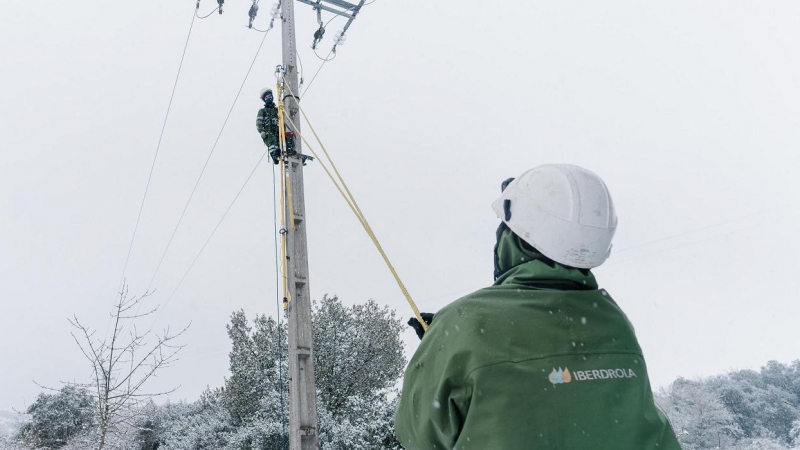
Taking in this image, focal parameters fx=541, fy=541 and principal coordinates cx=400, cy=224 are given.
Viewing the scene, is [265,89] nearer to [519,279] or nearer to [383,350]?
[519,279]

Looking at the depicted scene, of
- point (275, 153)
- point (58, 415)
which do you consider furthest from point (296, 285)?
point (58, 415)

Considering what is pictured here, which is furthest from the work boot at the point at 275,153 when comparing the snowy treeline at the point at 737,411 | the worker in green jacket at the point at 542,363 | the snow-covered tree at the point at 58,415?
the snowy treeline at the point at 737,411

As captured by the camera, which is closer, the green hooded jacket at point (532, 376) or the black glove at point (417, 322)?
the green hooded jacket at point (532, 376)

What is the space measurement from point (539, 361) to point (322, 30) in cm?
905

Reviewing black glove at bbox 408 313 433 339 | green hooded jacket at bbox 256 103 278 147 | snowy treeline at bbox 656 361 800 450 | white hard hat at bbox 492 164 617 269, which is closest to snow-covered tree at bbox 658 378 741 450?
snowy treeline at bbox 656 361 800 450

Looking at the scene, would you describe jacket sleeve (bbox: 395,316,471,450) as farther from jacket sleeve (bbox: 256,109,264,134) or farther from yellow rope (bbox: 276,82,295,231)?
jacket sleeve (bbox: 256,109,264,134)

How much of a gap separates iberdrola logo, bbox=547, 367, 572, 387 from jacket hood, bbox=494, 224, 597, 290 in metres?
0.23

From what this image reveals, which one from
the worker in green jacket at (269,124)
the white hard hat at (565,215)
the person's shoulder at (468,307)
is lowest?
the person's shoulder at (468,307)

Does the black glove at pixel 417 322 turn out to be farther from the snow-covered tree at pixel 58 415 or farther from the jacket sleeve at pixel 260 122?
the snow-covered tree at pixel 58 415

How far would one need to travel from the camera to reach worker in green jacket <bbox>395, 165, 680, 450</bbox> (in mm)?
1102

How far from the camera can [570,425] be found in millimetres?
1100

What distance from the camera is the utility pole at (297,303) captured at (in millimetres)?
4879

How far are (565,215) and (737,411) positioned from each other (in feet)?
138

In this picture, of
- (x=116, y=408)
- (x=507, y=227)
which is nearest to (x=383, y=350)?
(x=116, y=408)
